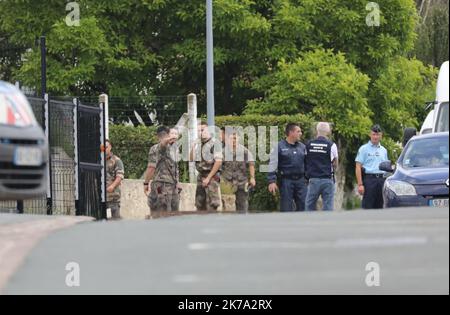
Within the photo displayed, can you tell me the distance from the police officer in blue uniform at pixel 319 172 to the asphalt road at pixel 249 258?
31.9ft

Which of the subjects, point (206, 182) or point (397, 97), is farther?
point (397, 97)

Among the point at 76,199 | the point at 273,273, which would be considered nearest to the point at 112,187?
the point at 76,199

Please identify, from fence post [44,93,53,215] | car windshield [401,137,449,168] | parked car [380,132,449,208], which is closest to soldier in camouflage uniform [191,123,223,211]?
fence post [44,93,53,215]

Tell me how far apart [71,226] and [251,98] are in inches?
1085

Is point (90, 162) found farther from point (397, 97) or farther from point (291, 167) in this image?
point (397, 97)

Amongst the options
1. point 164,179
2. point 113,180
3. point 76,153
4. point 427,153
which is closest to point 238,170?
point 164,179

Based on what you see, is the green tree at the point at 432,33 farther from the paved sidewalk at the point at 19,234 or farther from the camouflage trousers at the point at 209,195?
the paved sidewalk at the point at 19,234

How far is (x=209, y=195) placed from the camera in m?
21.6

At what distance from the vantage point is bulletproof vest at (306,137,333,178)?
22109mm

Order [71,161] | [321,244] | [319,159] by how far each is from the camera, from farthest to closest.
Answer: [319,159]
[71,161]
[321,244]

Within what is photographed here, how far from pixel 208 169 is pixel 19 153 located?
995 cm

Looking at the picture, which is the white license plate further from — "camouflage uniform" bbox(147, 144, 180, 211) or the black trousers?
the black trousers

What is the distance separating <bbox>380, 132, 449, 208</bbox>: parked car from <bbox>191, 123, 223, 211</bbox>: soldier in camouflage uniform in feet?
8.53
